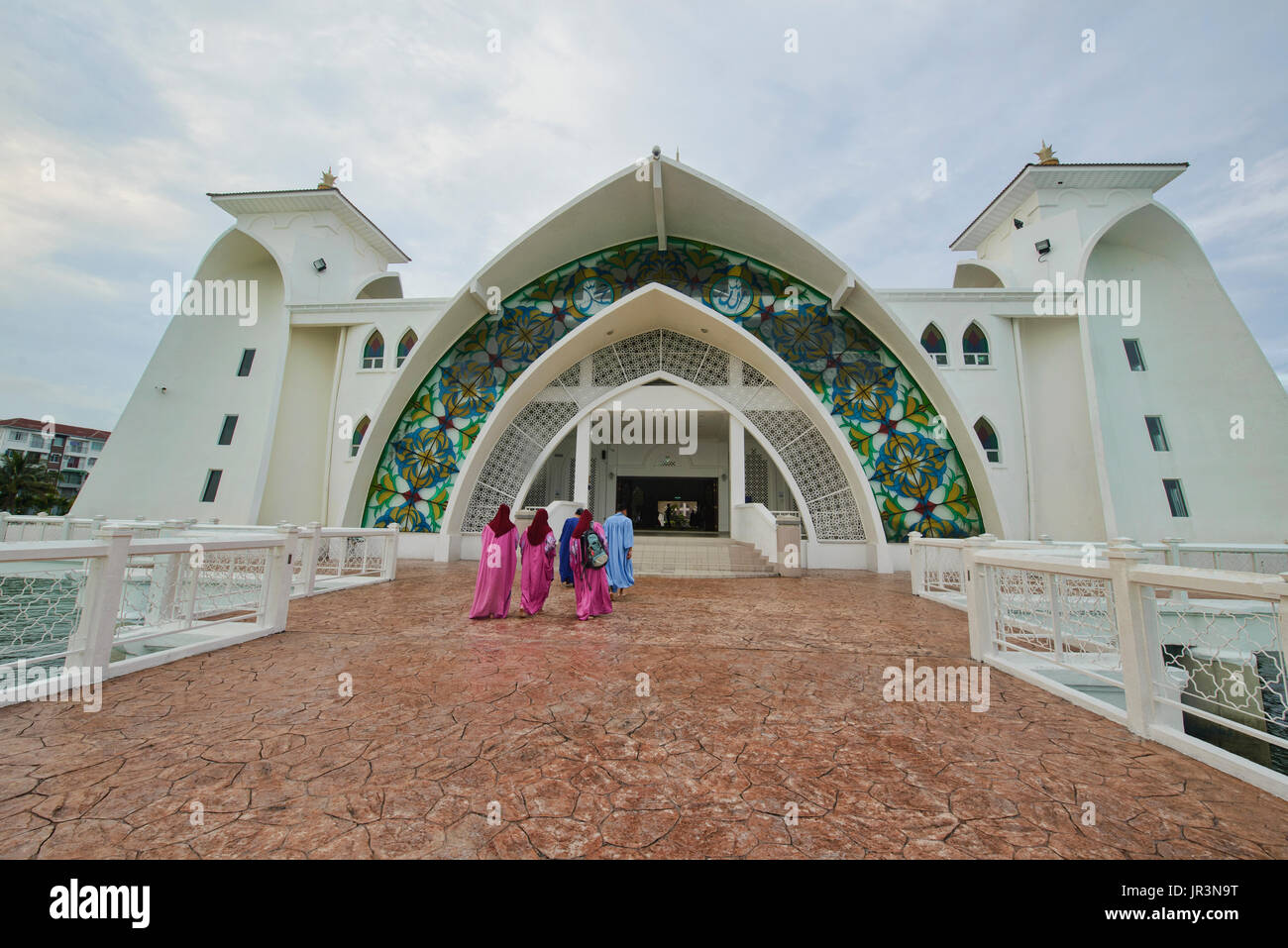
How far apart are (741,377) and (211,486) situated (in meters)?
13.6

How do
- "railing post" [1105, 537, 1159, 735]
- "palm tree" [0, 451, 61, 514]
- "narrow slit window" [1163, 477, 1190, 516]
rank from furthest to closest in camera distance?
"palm tree" [0, 451, 61, 514] → "narrow slit window" [1163, 477, 1190, 516] → "railing post" [1105, 537, 1159, 735]

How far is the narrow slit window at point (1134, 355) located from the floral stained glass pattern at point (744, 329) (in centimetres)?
498

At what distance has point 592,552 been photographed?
5.79 meters

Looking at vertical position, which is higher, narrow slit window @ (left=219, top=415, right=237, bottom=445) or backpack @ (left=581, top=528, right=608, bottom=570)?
narrow slit window @ (left=219, top=415, right=237, bottom=445)

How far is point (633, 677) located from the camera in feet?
11.4

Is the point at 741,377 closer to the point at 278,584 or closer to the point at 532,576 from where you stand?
the point at 532,576

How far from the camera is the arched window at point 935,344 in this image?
11944 mm

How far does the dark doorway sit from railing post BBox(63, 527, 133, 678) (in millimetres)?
14926

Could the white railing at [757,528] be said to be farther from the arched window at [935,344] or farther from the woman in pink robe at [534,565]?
the woman in pink robe at [534,565]

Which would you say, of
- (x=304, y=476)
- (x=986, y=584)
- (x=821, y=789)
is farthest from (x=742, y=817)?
(x=304, y=476)

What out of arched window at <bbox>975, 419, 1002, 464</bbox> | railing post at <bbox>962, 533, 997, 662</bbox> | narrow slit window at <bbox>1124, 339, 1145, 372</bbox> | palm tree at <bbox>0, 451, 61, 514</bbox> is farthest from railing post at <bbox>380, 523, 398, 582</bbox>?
palm tree at <bbox>0, 451, 61, 514</bbox>

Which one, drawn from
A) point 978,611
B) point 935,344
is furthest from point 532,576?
point 935,344

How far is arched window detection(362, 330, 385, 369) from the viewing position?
43.0ft

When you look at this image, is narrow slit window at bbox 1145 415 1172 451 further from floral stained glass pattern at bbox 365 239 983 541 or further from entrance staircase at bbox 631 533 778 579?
entrance staircase at bbox 631 533 778 579
